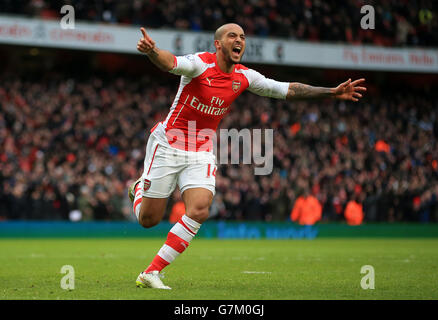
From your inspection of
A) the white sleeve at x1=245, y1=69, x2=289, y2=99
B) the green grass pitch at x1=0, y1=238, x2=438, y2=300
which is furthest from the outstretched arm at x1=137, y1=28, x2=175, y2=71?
the green grass pitch at x1=0, y1=238, x2=438, y2=300

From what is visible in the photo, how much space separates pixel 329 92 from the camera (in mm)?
8258

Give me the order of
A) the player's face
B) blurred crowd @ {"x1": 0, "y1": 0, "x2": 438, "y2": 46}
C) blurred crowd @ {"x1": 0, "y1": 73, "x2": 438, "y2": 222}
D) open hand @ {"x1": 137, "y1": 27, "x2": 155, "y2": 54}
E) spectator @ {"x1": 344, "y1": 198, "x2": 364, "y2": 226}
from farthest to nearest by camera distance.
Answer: blurred crowd @ {"x1": 0, "y1": 0, "x2": 438, "y2": 46} → spectator @ {"x1": 344, "y1": 198, "x2": 364, "y2": 226} → blurred crowd @ {"x1": 0, "y1": 73, "x2": 438, "y2": 222} → the player's face → open hand @ {"x1": 137, "y1": 27, "x2": 155, "y2": 54}

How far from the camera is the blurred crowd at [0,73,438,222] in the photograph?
22453 millimetres

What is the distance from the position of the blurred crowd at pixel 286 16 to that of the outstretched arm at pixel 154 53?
20.8 metres

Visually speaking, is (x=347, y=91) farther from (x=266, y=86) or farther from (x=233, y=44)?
(x=233, y=44)

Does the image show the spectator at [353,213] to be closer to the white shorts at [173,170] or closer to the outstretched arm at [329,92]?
the outstretched arm at [329,92]

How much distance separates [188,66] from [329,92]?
1.69 meters

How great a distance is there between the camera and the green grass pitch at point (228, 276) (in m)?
7.26

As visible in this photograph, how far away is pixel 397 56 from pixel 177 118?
2538 cm

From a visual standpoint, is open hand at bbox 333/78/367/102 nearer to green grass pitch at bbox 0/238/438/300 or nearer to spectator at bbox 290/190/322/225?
green grass pitch at bbox 0/238/438/300

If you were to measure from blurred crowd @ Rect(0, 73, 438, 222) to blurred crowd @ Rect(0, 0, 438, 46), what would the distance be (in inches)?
114

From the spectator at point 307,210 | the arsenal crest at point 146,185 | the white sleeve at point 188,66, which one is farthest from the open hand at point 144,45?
the spectator at point 307,210
